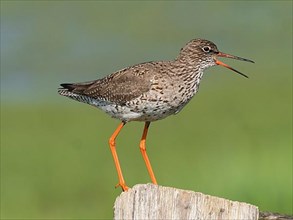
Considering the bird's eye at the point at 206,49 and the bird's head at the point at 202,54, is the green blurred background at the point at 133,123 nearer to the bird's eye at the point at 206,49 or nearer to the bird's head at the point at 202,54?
the bird's head at the point at 202,54

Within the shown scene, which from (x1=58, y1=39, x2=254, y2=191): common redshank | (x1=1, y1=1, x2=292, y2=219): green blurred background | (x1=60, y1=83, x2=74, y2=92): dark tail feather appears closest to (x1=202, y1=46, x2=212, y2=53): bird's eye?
(x1=58, y1=39, x2=254, y2=191): common redshank

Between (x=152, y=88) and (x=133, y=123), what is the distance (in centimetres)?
779

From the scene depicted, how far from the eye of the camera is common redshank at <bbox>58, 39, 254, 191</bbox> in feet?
33.9

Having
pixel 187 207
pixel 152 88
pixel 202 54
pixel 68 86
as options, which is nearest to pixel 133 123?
pixel 68 86

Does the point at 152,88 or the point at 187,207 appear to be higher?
the point at 152,88

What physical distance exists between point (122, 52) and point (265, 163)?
36.8 feet

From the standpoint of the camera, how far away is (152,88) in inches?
409

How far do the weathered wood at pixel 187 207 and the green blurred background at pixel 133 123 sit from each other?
6152 mm

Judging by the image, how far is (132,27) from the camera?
27844mm

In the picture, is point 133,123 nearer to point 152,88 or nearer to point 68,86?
point 68,86

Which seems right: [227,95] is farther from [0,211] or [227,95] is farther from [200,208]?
[200,208]

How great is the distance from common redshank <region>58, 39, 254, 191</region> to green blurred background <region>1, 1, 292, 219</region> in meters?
3.07

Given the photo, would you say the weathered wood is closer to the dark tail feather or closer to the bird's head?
the bird's head

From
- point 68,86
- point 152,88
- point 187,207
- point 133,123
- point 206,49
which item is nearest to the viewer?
point 187,207
